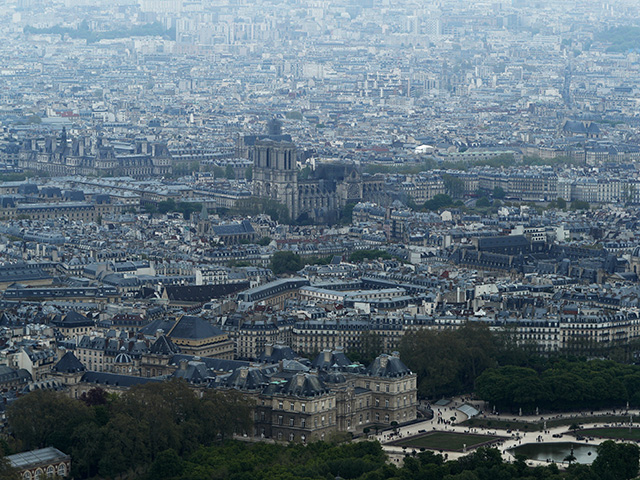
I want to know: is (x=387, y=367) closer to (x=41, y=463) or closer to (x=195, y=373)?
(x=195, y=373)

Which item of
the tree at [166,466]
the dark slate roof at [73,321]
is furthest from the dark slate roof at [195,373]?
the dark slate roof at [73,321]

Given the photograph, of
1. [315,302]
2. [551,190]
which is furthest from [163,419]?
[551,190]

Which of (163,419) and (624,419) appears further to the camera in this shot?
(624,419)

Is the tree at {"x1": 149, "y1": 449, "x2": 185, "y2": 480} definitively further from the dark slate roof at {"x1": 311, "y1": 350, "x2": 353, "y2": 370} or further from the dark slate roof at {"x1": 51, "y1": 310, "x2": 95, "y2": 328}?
the dark slate roof at {"x1": 51, "y1": 310, "x2": 95, "y2": 328}

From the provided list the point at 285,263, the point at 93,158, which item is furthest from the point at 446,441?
the point at 93,158

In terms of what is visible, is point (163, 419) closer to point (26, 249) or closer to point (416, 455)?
point (416, 455)

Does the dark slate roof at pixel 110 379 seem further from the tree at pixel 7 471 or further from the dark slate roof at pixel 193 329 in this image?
the tree at pixel 7 471
